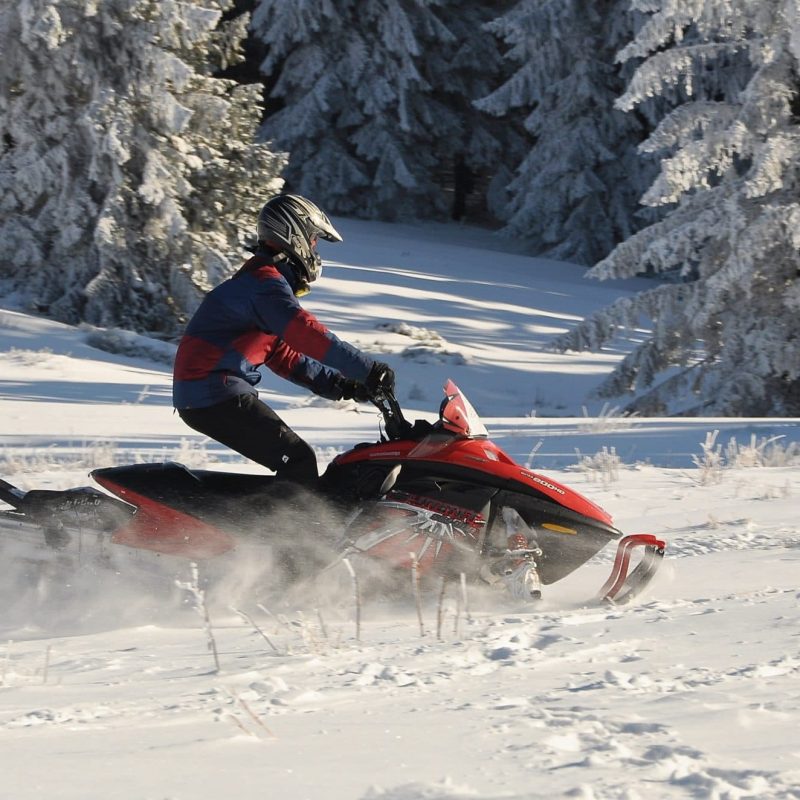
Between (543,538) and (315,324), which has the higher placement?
(315,324)

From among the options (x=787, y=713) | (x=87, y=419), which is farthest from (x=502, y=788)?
(x=87, y=419)

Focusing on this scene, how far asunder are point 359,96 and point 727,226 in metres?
19.7

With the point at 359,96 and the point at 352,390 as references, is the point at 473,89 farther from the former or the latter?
the point at 352,390

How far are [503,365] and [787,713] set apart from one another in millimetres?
17463

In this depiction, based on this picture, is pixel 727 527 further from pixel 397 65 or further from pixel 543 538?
pixel 397 65

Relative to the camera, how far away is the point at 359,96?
33.2 metres

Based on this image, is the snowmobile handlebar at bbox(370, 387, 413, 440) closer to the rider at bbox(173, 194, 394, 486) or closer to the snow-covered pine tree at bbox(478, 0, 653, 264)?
the rider at bbox(173, 194, 394, 486)

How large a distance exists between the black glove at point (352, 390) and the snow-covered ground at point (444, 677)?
0.89 metres

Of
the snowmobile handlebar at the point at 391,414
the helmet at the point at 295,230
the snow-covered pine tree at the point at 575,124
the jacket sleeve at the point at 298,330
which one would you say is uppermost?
the snow-covered pine tree at the point at 575,124

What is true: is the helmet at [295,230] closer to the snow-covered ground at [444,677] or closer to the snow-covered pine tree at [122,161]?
the snow-covered ground at [444,677]

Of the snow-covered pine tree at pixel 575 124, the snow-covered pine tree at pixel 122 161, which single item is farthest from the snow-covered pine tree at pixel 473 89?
the snow-covered pine tree at pixel 122 161

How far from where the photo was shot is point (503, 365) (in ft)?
67.7

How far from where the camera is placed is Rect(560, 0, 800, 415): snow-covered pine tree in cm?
1441

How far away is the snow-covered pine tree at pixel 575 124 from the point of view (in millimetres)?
31094
